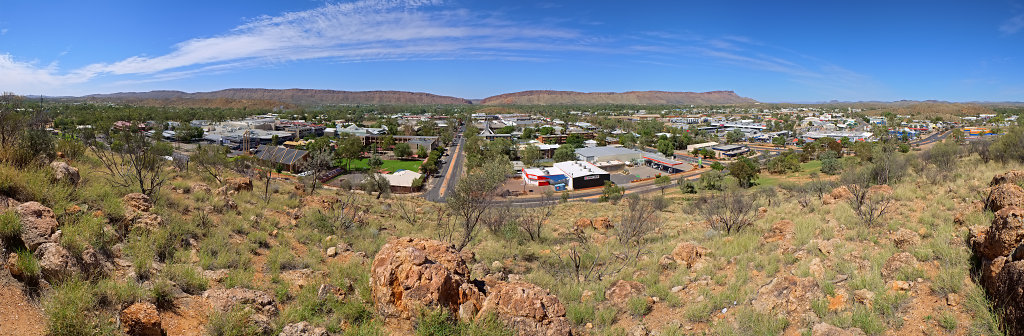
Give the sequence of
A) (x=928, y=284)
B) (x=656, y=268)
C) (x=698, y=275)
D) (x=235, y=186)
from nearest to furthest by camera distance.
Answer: (x=928, y=284) → (x=698, y=275) → (x=656, y=268) → (x=235, y=186)

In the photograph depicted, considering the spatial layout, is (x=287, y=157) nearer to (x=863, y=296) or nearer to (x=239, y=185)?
(x=239, y=185)

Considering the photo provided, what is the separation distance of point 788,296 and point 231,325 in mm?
6958

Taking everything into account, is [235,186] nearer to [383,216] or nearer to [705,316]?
[383,216]

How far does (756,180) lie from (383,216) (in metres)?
35.8

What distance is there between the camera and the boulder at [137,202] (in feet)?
26.9

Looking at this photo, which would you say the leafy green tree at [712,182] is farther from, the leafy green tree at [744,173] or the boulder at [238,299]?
the boulder at [238,299]

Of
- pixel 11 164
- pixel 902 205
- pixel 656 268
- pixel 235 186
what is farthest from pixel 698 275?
pixel 235 186

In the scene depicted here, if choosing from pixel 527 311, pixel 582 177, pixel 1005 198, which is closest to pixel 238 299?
pixel 527 311

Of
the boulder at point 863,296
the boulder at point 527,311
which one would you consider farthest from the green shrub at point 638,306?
the boulder at point 863,296

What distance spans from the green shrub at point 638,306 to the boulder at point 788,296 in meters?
1.49

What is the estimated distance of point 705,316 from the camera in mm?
6195

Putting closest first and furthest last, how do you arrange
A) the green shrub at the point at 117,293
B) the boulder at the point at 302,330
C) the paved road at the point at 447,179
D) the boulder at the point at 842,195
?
the green shrub at the point at 117,293, the boulder at the point at 302,330, the boulder at the point at 842,195, the paved road at the point at 447,179

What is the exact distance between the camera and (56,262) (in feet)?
15.0

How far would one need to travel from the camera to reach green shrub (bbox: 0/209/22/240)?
15.9 ft
